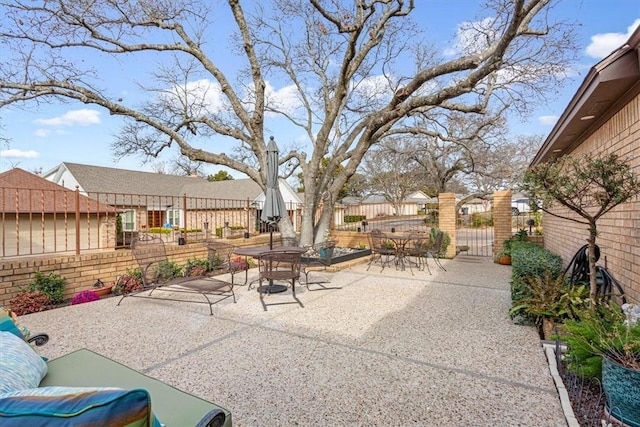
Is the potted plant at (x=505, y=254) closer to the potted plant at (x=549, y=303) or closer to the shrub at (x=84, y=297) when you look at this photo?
the potted plant at (x=549, y=303)

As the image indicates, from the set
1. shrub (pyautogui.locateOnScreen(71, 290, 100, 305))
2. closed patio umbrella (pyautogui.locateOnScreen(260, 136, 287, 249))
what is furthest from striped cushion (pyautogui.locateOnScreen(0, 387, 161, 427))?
closed patio umbrella (pyautogui.locateOnScreen(260, 136, 287, 249))

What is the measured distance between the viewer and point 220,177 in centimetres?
4141

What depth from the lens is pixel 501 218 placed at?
10.2 m

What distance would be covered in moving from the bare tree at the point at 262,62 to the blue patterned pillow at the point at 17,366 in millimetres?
7957

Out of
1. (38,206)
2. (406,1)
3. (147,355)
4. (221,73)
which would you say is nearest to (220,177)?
(38,206)

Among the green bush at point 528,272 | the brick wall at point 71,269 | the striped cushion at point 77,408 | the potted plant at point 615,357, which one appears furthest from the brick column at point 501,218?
the striped cushion at point 77,408

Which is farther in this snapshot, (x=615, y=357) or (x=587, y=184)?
(x=587, y=184)

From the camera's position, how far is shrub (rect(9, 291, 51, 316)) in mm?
4930

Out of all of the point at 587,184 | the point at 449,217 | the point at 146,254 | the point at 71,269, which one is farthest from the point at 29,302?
the point at 449,217

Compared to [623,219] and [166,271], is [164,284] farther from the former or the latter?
[623,219]

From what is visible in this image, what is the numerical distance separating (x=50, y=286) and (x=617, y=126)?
8330 millimetres

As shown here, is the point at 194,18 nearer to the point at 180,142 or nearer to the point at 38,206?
the point at 180,142

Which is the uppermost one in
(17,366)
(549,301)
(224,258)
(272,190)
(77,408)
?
(272,190)

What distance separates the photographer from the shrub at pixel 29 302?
4930mm
